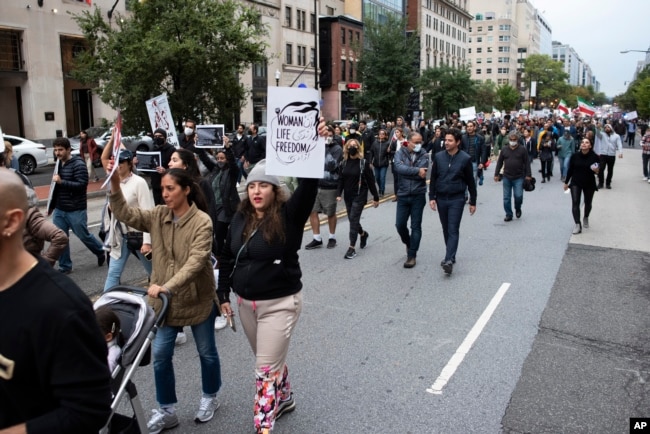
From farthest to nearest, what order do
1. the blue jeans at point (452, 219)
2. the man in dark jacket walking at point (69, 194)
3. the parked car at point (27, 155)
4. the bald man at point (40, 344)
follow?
the parked car at point (27, 155) < the blue jeans at point (452, 219) < the man in dark jacket walking at point (69, 194) < the bald man at point (40, 344)

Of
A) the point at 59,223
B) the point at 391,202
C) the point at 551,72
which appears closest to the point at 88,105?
the point at 391,202

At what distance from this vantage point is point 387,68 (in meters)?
39.3

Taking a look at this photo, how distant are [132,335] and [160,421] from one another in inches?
46.7

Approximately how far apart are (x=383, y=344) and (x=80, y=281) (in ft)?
14.3

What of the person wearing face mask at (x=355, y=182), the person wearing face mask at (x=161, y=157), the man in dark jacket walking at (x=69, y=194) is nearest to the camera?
the man in dark jacket walking at (x=69, y=194)

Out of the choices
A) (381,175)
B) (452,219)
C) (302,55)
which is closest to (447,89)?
(302,55)

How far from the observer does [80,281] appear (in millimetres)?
7543

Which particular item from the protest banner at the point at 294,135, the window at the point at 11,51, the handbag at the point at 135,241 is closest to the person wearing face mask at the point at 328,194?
the handbag at the point at 135,241

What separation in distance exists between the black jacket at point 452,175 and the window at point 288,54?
44871 mm

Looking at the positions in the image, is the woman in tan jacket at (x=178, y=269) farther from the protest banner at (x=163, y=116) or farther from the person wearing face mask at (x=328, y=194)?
the protest banner at (x=163, y=116)

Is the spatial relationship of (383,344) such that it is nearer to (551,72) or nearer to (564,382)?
(564,382)

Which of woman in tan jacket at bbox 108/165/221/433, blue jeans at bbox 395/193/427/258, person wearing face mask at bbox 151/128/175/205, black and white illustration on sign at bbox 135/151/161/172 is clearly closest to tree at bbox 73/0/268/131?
person wearing face mask at bbox 151/128/175/205

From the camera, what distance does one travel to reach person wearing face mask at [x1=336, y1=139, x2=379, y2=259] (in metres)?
9.01

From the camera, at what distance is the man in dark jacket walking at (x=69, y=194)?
754 centimetres
